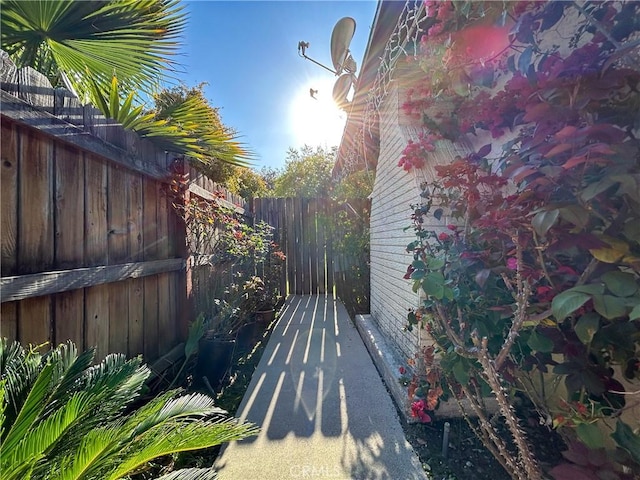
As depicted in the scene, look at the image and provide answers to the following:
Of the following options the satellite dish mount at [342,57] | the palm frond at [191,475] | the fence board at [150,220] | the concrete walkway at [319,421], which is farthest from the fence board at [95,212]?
the satellite dish mount at [342,57]

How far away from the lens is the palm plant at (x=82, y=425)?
0.90 metres

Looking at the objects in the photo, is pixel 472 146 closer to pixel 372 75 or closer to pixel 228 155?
pixel 372 75

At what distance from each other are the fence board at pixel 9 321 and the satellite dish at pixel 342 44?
11.4 ft

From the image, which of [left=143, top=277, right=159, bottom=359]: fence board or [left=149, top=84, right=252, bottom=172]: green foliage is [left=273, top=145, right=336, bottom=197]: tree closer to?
[left=149, top=84, right=252, bottom=172]: green foliage

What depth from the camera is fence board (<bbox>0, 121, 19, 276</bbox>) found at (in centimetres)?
130

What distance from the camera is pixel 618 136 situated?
1.01m

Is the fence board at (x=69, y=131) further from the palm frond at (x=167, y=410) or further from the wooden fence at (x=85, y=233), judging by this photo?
the palm frond at (x=167, y=410)

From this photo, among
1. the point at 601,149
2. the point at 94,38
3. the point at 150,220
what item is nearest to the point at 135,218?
the point at 150,220

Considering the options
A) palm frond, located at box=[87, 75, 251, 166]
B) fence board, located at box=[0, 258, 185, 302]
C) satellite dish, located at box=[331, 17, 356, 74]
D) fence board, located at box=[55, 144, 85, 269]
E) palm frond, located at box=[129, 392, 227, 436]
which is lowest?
palm frond, located at box=[129, 392, 227, 436]

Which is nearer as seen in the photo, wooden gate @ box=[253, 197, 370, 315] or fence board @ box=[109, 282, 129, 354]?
fence board @ box=[109, 282, 129, 354]

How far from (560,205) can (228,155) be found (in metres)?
2.65

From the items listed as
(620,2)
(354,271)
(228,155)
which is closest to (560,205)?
(620,2)

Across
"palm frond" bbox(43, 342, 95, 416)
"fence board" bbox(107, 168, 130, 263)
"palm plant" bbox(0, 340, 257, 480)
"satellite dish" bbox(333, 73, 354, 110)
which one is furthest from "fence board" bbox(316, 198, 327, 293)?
"palm frond" bbox(43, 342, 95, 416)

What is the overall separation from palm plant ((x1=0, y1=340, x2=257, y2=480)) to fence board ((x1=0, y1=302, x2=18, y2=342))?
0.35 ft
